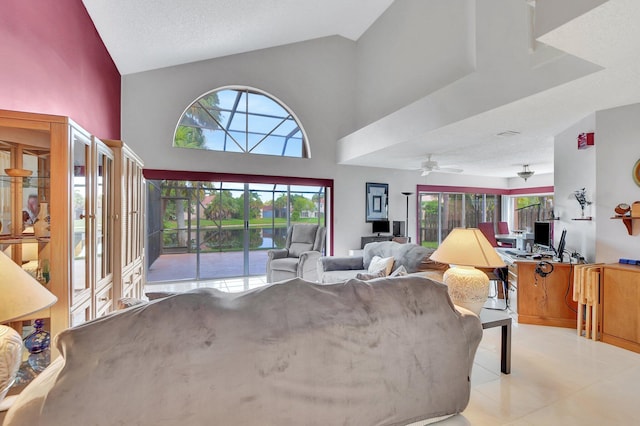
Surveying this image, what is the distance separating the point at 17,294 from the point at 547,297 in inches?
178

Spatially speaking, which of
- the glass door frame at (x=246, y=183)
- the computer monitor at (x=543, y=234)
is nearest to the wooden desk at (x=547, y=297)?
the computer monitor at (x=543, y=234)

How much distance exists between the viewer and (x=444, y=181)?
7.89 m

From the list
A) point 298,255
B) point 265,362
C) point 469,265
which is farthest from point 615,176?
point 298,255

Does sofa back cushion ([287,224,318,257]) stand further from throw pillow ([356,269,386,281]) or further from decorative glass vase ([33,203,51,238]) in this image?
decorative glass vase ([33,203,51,238])

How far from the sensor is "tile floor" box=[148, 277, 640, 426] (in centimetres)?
193

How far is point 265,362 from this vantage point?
3.64 ft

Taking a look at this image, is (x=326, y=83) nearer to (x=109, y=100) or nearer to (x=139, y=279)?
(x=109, y=100)

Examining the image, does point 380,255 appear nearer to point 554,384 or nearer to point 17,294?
point 554,384

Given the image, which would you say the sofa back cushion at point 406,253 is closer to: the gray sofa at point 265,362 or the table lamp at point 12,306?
the gray sofa at point 265,362

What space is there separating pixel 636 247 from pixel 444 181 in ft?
16.3

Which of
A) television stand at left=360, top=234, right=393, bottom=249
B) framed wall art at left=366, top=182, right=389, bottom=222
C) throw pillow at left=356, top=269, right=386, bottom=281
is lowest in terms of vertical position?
television stand at left=360, top=234, right=393, bottom=249

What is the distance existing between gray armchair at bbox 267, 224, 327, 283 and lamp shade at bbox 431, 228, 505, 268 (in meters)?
2.70

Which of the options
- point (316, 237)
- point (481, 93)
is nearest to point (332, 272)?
point (316, 237)

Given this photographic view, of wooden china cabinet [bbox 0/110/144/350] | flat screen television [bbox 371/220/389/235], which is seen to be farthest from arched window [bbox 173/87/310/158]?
wooden china cabinet [bbox 0/110/144/350]
